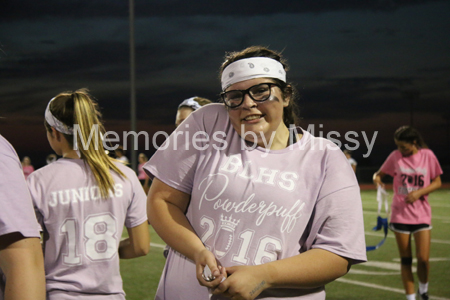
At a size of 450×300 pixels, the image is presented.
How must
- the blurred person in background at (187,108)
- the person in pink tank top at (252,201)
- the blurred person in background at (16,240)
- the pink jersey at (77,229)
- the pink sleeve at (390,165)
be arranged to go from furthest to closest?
Result: 1. the pink sleeve at (390,165)
2. the blurred person in background at (187,108)
3. the pink jersey at (77,229)
4. the person in pink tank top at (252,201)
5. the blurred person in background at (16,240)

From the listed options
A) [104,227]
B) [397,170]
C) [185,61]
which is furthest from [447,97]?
[104,227]

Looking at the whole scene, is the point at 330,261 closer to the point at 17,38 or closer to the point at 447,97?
the point at 17,38

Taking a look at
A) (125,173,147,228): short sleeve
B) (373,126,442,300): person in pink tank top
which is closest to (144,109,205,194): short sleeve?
(125,173,147,228): short sleeve

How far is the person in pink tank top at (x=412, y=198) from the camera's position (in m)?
5.79

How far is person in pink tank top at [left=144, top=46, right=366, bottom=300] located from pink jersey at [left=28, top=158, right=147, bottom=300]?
697 mm

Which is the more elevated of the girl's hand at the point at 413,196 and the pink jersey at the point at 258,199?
the pink jersey at the point at 258,199

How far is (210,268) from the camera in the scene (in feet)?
5.63

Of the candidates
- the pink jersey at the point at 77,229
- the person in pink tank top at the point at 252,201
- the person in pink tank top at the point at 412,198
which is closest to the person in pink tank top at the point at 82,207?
the pink jersey at the point at 77,229

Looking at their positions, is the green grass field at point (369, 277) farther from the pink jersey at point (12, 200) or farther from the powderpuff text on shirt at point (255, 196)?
the pink jersey at point (12, 200)

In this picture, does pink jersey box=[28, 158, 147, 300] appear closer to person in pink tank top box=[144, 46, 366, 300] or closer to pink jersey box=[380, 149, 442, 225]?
person in pink tank top box=[144, 46, 366, 300]

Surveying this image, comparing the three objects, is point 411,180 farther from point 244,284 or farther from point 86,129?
point 244,284

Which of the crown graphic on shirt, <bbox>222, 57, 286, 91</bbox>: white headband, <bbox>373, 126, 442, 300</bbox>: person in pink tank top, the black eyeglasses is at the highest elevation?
<bbox>222, 57, 286, 91</bbox>: white headband

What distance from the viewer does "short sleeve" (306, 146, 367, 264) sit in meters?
1.80

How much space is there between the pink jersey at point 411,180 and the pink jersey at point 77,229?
173 inches
